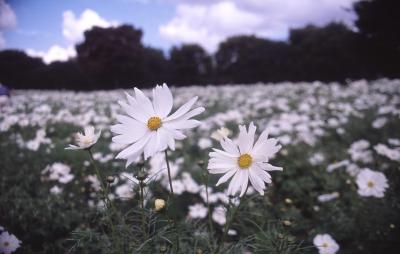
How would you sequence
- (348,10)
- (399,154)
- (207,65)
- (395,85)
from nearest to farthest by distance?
(399,154) → (395,85) → (348,10) → (207,65)

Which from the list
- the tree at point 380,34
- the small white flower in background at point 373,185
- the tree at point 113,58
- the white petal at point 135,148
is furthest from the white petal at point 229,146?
the tree at point 113,58

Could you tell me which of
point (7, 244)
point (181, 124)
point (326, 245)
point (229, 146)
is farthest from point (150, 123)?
point (326, 245)

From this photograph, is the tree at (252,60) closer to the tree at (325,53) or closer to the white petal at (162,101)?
the tree at (325,53)

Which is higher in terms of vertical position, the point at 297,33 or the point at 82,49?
the point at 297,33

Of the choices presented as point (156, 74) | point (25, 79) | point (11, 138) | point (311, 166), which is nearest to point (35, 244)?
point (11, 138)

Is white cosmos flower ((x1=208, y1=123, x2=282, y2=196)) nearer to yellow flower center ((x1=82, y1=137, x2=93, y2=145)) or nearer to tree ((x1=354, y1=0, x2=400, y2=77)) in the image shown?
yellow flower center ((x1=82, y1=137, x2=93, y2=145))

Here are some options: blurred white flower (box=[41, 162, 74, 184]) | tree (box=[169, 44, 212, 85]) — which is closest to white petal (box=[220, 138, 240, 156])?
blurred white flower (box=[41, 162, 74, 184])

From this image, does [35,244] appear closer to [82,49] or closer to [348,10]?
[82,49]
